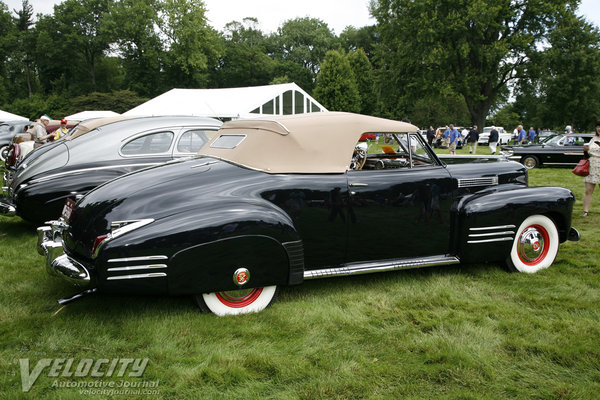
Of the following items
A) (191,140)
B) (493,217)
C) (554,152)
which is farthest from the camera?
(554,152)

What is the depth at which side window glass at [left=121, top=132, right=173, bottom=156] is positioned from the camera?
626cm

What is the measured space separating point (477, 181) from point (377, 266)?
1462 mm

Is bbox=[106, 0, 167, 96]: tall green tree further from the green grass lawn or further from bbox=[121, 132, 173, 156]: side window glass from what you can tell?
the green grass lawn

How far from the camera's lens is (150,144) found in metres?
6.45

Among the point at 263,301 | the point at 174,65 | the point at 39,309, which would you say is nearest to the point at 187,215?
the point at 263,301

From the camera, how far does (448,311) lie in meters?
3.61

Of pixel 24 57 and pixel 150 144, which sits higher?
pixel 24 57

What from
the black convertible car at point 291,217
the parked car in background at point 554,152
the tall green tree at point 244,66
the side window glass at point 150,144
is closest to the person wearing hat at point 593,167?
the black convertible car at point 291,217

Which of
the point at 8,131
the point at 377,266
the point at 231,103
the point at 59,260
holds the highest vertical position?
the point at 231,103

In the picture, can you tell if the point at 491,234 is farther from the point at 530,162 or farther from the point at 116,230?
the point at 530,162

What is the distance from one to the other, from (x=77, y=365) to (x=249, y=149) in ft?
6.78

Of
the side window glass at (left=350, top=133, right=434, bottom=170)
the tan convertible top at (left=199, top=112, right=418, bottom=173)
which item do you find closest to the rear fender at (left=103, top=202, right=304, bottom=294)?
the tan convertible top at (left=199, top=112, right=418, bottom=173)

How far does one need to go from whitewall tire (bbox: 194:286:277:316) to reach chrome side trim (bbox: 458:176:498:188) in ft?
7.05

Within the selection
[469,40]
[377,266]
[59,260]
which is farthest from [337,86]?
[59,260]
